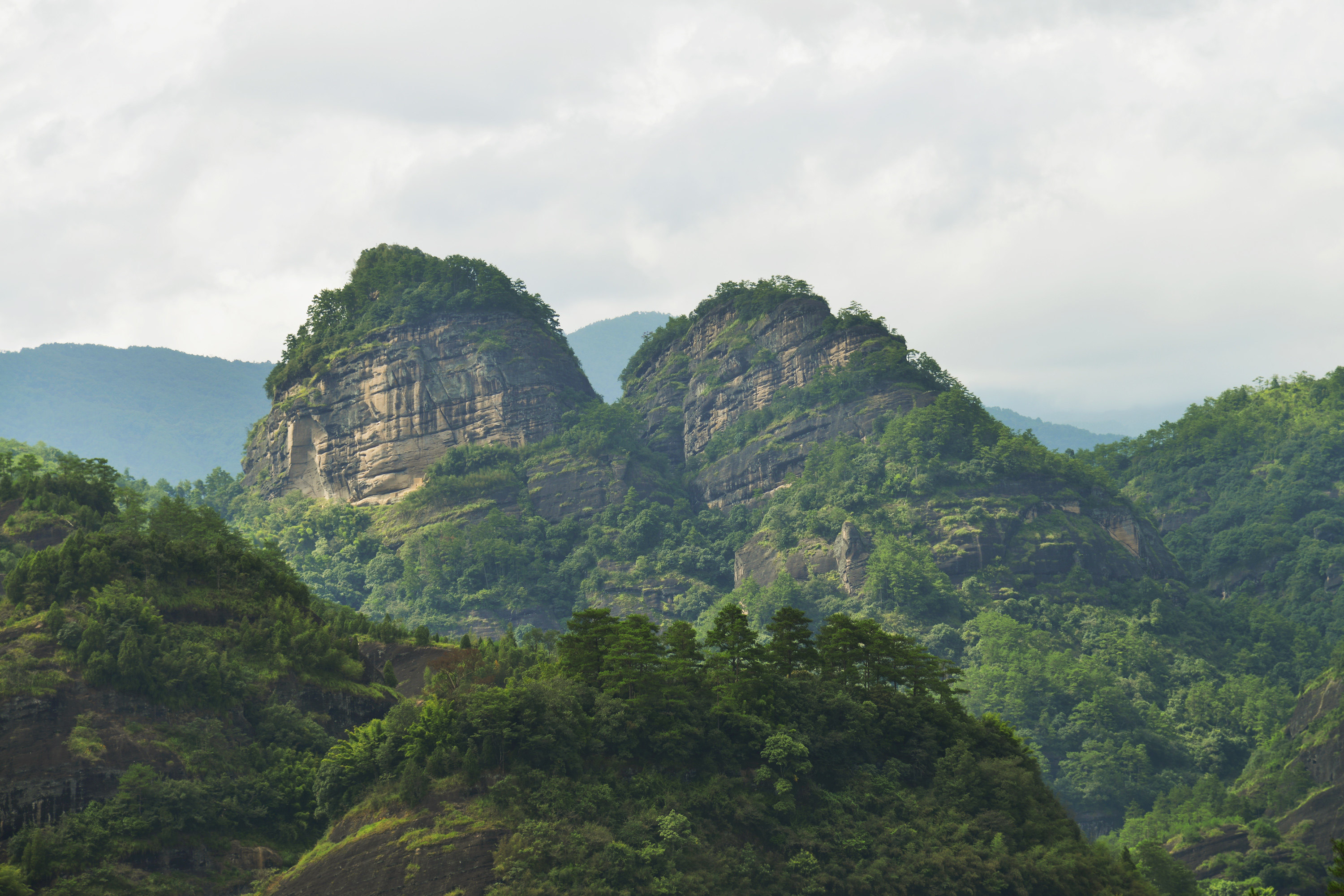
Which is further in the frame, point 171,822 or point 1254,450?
point 1254,450

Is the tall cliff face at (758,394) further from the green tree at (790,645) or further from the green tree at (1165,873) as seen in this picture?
the green tree at (790,645)

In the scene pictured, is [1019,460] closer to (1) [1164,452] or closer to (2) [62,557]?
(1) [1164,452]

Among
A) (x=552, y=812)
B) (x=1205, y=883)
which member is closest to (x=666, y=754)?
(x=552, y=812)

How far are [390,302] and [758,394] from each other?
1766 inches

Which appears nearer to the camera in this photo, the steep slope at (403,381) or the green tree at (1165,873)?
the green tree at (1165,873)

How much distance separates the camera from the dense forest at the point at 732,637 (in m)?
59.9

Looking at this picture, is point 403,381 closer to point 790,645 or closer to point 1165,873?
point 790,645

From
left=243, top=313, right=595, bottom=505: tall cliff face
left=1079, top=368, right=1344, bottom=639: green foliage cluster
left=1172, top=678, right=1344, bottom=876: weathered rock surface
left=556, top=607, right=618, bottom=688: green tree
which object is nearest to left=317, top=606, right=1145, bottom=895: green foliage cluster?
left=556, top=607, right=618, bottom=688: green tree

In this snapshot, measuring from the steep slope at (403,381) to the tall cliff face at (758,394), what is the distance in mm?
14013

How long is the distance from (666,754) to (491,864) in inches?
432

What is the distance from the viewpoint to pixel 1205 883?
8544cm

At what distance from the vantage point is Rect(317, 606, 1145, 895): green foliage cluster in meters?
58.4

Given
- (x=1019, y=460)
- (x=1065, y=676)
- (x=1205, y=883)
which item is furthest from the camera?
(x=1019, y=460)

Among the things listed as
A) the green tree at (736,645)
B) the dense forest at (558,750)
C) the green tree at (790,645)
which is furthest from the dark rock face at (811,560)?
the green tree at (736,645)
